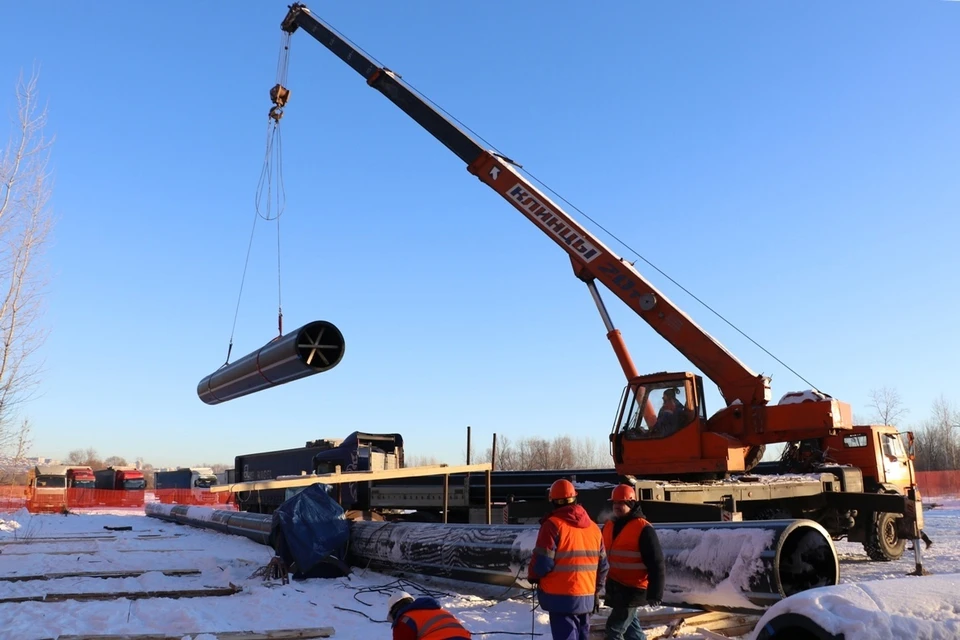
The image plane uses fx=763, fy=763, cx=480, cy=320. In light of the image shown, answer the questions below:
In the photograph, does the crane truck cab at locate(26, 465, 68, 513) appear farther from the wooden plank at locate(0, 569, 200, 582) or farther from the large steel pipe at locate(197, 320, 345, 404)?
the large steel pipe at locate(197, 320, 345, 404)

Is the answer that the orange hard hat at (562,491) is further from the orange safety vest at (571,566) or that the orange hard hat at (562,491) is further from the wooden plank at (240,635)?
the wooden plank at (240,635)

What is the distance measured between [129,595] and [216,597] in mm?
1058

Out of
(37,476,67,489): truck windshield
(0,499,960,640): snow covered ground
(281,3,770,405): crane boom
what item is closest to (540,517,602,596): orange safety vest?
(0,499,960,640): snow covered ground

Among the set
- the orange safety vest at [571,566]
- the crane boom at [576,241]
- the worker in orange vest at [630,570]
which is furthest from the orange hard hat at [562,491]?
the crane boom at [576,241]

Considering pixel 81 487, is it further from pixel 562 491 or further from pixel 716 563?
pixel 562 491

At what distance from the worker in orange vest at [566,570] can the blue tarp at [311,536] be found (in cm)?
609

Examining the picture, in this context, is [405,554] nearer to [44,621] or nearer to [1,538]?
[44,621]

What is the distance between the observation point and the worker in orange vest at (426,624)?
383 cm

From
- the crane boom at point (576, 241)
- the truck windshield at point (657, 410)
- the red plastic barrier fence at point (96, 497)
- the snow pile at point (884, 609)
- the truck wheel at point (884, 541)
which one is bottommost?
Answer: the red plastic barrier fence at point (96, 497)

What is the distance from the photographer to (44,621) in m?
8.01

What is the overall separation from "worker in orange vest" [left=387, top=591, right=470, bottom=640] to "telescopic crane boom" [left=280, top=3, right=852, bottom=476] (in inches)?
342

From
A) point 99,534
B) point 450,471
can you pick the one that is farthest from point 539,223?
point 99,534

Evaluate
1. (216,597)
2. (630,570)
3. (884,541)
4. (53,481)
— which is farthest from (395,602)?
(53,481)

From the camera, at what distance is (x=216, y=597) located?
31.6 ft
